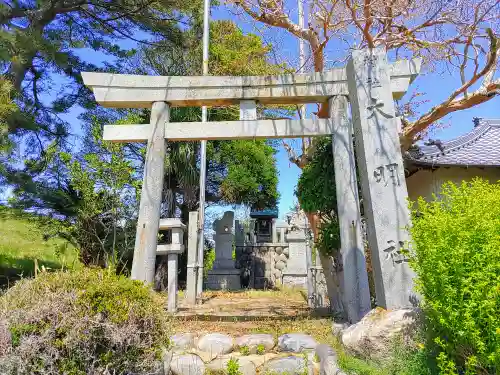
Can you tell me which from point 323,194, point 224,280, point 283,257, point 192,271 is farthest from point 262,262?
point 323,194

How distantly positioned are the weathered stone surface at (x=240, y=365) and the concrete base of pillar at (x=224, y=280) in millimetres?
9207

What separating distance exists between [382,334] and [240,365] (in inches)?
53.7

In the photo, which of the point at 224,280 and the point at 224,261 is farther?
the point at 224,261

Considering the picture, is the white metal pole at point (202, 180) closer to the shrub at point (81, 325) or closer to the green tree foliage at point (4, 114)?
the green tree foliage at point (4, 114)

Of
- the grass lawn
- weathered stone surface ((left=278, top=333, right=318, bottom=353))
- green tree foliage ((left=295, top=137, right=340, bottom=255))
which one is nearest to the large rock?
weathered stone surface ((left=278, top=333, right=318, bottom=353))

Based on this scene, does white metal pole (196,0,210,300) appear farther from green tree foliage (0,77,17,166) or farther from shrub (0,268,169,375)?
shrub (0,268,169,375)

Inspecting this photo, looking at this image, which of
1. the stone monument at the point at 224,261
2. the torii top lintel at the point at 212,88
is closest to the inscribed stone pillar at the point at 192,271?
the torii top lintel at the point at 212,88

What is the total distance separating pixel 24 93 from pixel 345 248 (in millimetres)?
9575

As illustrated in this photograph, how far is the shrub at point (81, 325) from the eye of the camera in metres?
2.38

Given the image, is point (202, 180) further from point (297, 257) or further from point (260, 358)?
point (260, 358)

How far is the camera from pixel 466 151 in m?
8.62

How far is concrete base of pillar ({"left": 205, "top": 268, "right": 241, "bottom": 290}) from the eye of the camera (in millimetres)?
12734

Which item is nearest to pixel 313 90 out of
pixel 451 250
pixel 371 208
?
pixel 371 208

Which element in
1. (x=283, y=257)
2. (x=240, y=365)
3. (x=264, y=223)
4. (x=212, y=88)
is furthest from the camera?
(x=264, y=223)
